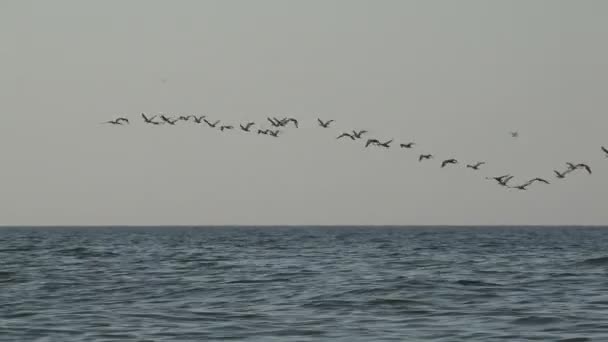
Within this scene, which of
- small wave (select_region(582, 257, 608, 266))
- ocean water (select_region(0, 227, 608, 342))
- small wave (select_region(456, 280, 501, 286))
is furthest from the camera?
small wave (select_region(582, 257, 608, 266))

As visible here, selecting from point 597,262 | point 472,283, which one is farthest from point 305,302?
point 597,262

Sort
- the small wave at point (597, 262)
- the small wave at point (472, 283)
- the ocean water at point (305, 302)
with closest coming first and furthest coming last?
the ocean water at point (305, 302), the small wave at point (472, 283), the small wave at point (597, 262)

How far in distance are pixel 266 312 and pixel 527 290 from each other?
476 inches

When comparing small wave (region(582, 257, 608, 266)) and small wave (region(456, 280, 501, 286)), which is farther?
small wave (region(582, 257, 608, 266))

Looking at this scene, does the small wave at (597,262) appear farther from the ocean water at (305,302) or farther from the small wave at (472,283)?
the small wave at (472,283)

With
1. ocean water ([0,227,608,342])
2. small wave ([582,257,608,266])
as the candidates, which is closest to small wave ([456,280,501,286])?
ocean water ([0,227,608,342])

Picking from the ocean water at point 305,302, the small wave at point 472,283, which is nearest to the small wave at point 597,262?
the ocean water at point 305,302

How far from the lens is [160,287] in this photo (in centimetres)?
4419

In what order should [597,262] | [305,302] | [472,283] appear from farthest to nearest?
[597,262], [472,283], [305,302]

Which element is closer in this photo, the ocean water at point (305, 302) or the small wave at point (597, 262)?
the ocean water at point (305, 302)

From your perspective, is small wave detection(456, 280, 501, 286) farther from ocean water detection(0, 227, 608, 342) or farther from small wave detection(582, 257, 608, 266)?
small wave detection(582, 257, 608, 266)

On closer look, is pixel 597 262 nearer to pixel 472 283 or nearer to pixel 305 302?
pixel 472 283

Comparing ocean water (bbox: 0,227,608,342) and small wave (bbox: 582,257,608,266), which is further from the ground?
small wave (bbox: 582,257,608,266)

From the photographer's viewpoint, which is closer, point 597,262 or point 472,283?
point 472,283
